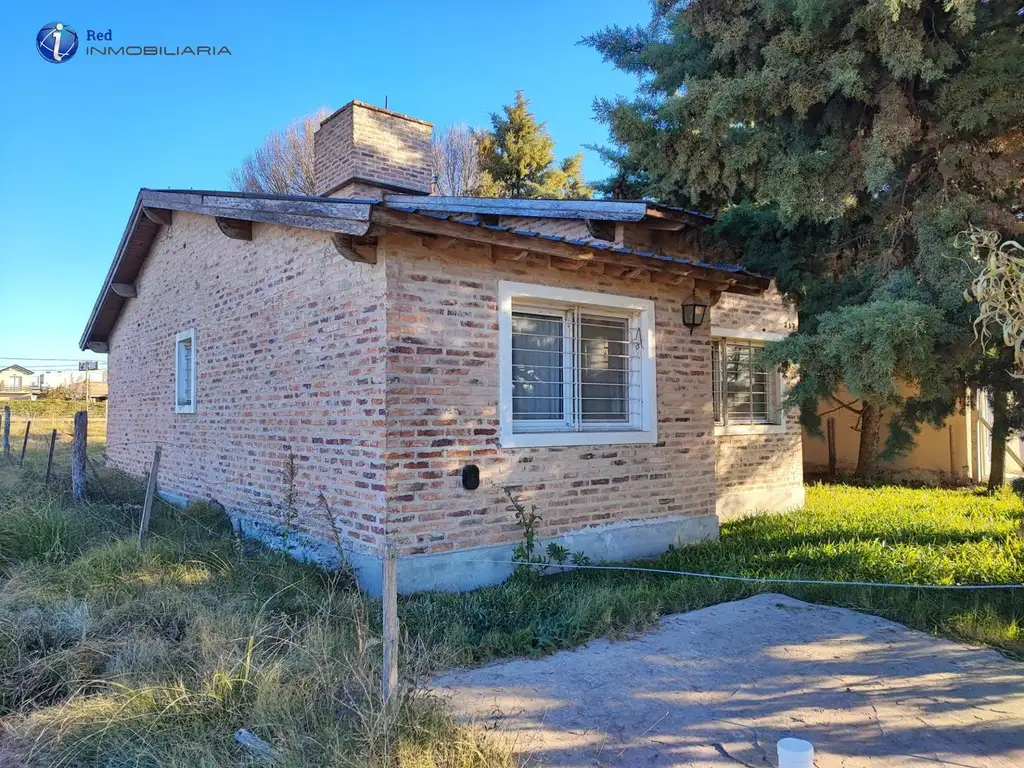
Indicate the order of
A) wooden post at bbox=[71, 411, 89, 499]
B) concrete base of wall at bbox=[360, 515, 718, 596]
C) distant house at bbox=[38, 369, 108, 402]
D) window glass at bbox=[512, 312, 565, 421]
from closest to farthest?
1. concrete base of wall at bbox=[360, 515, 718, 596]
2. window glass at bbox=[512, 312, 565, 421]
3. wooden post at bbox=[71, 411, 89, 499]
4. distant house at bbox=[38, 369, 108, 402]

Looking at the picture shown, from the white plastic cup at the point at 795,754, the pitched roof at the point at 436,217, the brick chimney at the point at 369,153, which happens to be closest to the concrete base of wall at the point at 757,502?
the pitched roof at the point at 436,217

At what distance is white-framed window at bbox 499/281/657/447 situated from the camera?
6566 mm

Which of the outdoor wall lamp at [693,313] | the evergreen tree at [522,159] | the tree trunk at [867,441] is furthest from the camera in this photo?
the evergreen tree at [522,159]

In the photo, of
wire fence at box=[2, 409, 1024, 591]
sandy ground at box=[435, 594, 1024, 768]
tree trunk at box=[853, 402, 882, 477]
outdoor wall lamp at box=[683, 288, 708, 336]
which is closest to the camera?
sandy ground at box=[435, 594, 1024, 768]

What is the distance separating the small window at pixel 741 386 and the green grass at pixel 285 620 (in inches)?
70.2

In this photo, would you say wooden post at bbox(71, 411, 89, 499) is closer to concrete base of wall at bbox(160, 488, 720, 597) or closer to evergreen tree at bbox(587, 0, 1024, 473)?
concrete base of wall at bbox(160, 488, 720, 597)

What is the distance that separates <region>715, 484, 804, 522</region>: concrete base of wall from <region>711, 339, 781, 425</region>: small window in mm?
1027

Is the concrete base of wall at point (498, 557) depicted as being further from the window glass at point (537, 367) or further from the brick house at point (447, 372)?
the window glass at point (537, 367)

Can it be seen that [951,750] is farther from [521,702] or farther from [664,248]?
[664,248]

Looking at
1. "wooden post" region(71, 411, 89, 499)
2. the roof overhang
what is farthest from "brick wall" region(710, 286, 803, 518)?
"wooden post" region(71, 411, 89, 499)

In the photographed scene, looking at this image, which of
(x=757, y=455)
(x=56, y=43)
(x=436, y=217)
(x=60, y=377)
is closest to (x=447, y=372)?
(x=436, y=217)

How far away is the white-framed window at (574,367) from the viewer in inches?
259

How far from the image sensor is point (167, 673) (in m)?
3.73

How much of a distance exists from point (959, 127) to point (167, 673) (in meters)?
6.96
